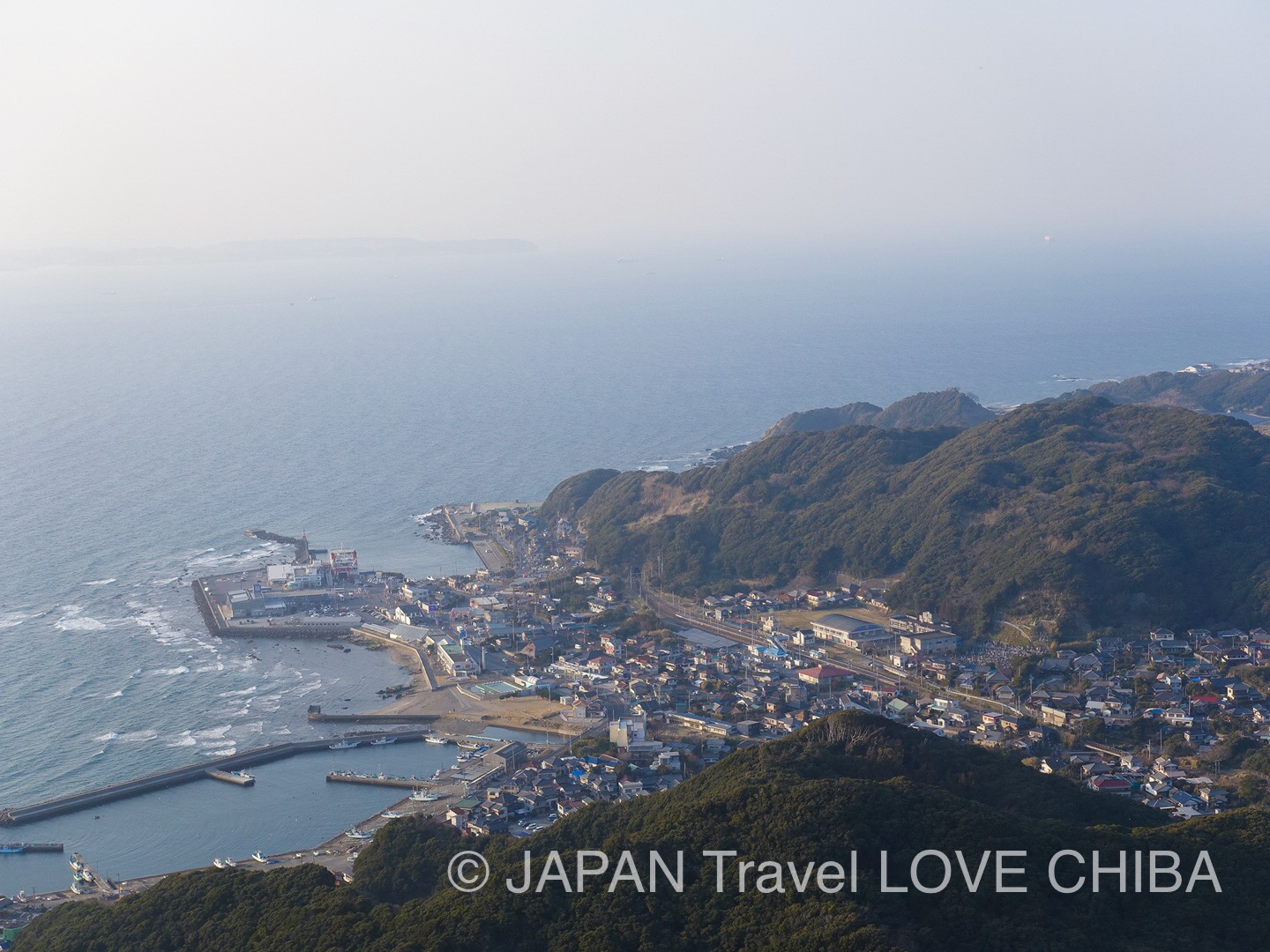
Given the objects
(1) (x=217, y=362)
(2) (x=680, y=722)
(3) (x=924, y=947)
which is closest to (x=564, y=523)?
(2) (x=680, y=722)

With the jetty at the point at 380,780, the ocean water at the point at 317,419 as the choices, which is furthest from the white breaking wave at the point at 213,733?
the jetty at the point at 380,780

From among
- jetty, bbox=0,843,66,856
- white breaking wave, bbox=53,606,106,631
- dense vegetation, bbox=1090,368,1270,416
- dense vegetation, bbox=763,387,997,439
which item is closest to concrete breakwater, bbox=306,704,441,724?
jetty, bbox=0,843,66,856

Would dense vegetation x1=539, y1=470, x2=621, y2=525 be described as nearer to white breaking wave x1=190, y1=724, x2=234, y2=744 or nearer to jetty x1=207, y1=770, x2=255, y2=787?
white breaking wave x1=190, y1=724, x2=234, y2=744

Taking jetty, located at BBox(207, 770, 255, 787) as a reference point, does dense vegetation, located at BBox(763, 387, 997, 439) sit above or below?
above

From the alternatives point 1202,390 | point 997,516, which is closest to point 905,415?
point 1202,390

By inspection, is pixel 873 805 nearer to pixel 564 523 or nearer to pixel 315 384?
pixel 564 523

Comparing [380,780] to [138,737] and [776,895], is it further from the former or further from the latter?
[776,895]
